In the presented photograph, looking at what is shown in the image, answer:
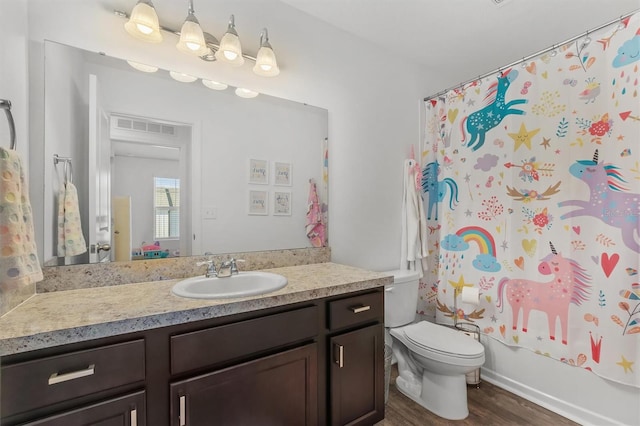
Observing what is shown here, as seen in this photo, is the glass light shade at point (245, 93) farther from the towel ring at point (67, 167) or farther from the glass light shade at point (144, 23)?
the towel ring at point (67, 167)

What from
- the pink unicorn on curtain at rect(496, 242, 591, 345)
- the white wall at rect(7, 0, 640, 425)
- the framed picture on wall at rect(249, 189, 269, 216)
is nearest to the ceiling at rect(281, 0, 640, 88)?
the white wall at rect(7, 0, 640, 425)

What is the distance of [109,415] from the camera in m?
0.86

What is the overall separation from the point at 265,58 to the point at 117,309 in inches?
54.2

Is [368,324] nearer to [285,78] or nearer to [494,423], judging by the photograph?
[494,423]

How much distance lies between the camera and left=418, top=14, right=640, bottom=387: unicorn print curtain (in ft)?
4.71

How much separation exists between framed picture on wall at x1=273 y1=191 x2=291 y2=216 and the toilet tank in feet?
2.71

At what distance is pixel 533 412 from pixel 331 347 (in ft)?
4.55

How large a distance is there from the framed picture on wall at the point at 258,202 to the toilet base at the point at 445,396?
1408mm

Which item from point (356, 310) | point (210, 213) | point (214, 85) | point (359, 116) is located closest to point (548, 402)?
point (356, 310)

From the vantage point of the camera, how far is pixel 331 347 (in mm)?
1305

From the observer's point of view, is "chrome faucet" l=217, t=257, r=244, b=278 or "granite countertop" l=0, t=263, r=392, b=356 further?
"chrome faucet" l=217, t=257, r=244, b=278

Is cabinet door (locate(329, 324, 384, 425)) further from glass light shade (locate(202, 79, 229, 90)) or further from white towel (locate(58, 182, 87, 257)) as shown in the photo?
glass light shade (locate(202, 79, 229, 90))

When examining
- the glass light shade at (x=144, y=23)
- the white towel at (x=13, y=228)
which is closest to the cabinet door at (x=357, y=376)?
the white towel at (x=13, y=228)

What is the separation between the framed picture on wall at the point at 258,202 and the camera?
168 centimetres
